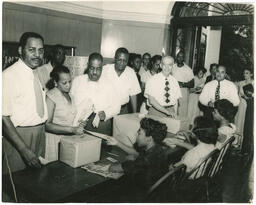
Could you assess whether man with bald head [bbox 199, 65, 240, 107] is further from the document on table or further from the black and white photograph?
the document on table

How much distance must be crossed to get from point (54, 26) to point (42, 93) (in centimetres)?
328

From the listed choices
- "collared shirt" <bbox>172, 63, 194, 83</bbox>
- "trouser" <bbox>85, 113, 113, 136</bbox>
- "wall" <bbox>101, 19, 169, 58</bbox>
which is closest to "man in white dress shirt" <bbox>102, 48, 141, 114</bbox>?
"trouser" <bbox>85, 113, 113, 136</bbox>

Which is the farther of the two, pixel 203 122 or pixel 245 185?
pixel 245 185

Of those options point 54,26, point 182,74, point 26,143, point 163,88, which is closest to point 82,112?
point 26,143

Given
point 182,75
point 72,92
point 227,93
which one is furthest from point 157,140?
point 182,75

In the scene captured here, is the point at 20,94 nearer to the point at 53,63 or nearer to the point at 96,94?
the point at 96,94

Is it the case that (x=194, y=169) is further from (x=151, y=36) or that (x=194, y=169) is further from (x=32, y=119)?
(x=151, y=36)

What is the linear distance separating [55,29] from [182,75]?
97.2 inches

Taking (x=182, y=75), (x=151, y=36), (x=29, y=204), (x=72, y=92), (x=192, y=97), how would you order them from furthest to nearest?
(x=151, y=36)
(x=182, y=75)
(x=192, y=97)
(x=72, y=92)
(x=29, y=204)

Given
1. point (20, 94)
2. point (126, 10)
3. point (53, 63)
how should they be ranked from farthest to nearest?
point (126, 10), point (53, 63), point (20, 94)

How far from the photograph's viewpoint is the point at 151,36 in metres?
5.63

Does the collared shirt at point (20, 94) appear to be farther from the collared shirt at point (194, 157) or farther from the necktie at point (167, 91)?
the necktie at point (167, 91)

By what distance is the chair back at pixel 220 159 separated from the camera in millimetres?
2039

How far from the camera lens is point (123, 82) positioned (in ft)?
11.6
